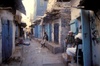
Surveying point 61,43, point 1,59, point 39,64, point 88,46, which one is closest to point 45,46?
point 61,43

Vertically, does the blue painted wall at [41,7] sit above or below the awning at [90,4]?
above

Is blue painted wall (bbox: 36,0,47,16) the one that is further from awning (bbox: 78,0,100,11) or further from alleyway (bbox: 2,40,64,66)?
awning (bbox: 78,0,100,11)

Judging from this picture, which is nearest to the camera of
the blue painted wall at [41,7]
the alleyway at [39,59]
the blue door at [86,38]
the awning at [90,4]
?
the awning at [90,4]

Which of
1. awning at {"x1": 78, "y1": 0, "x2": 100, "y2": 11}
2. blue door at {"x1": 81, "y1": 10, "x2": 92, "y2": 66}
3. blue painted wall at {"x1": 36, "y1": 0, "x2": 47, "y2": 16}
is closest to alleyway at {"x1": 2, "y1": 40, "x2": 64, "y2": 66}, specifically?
blue door at {"x1": 81, "y1": 10, "x2": 92, "y2": 66}

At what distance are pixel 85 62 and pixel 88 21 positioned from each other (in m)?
1.74

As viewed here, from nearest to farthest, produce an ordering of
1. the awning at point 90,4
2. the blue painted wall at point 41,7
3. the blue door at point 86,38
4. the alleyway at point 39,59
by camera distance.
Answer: the awning at point 90,4 → the blue door at point 86,38 → the alleyway at point 39,59 → the blue painted wall at point 41,7

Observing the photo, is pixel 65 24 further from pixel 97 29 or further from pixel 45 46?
pixel 97 29

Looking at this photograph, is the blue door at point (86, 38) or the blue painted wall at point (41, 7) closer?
the blue door at point (86, 38)

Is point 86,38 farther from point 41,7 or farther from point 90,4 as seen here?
point 41,7

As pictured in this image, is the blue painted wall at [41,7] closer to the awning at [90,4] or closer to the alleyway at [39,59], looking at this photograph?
the alleyway at [39,59]

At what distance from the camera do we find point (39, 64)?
36.5 ft

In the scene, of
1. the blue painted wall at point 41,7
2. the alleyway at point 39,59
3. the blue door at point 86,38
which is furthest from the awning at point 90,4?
the blue painted wall at point 41,7

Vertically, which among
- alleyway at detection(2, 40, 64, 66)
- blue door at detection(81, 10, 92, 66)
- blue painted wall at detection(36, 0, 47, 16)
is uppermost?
blue painted wall at detection(36, 0, 47, 16)

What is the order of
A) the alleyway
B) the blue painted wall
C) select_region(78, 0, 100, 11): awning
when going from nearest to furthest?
select_region(78, 0, 100, 11): awning → the alleyway → the blue painted wall
